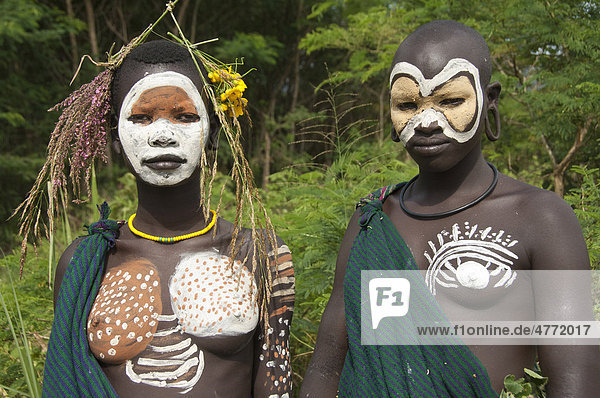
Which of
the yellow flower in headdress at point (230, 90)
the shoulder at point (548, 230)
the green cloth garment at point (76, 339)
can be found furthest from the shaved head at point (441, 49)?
the green cloth garment at point (76, 339)

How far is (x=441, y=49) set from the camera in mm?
1873

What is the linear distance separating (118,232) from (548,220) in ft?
5.14

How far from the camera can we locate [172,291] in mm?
2199

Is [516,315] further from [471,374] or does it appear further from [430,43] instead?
[430,43]

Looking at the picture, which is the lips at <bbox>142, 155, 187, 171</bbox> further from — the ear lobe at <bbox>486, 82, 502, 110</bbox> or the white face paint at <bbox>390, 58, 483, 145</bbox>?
the ear lobe at <bbox>486, 82, 502, 110</bbox>

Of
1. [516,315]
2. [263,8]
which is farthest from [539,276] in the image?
[263,8]

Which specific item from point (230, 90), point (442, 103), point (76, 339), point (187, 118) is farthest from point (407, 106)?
point (76, 339)

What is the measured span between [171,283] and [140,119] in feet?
2.02

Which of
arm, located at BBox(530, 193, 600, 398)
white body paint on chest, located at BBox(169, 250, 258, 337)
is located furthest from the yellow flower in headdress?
arm, located at BBox(530, 193, 600, 398)

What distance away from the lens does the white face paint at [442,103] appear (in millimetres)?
1847

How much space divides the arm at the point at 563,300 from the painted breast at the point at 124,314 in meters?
1.29

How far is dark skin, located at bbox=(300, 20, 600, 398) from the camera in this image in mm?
1680

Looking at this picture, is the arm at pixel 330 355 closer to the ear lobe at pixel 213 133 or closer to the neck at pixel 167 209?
the neck at pixel 167 209

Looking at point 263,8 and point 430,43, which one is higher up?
point 263,8
